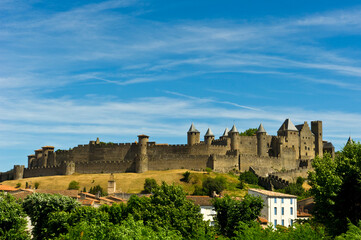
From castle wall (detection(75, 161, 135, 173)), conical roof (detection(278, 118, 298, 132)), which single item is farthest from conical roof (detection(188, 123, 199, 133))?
conical roof (detection(278, 118, 298, 132))

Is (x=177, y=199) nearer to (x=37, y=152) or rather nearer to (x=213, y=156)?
(x=213, y=156)

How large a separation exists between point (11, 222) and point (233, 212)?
20770mm

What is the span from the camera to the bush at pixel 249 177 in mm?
101213

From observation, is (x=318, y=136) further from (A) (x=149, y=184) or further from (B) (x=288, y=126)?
(A) (x=149, y=184)

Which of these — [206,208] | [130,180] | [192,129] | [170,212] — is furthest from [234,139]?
[170,212]

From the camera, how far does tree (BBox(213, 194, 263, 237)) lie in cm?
5334

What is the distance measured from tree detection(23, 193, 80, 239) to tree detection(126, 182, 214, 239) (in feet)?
24.2

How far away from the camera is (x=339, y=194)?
168 feet

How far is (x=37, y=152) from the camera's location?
12631 centimetres

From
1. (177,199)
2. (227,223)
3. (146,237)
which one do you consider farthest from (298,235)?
(177,199)

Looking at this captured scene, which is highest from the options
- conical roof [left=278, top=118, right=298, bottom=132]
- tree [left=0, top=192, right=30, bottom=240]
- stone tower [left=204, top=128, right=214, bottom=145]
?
conical roof [left=278, top=118, right=298, bottom=132]

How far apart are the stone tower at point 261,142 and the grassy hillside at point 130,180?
1288 cm

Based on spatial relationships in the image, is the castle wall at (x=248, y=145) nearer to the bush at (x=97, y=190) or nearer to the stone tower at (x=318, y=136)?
the stone tower at (x=318, y=136)

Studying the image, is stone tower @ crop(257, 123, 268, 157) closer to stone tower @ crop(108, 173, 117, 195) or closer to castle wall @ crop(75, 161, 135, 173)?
castle wall @ crop(75, 161, 135, 173)
